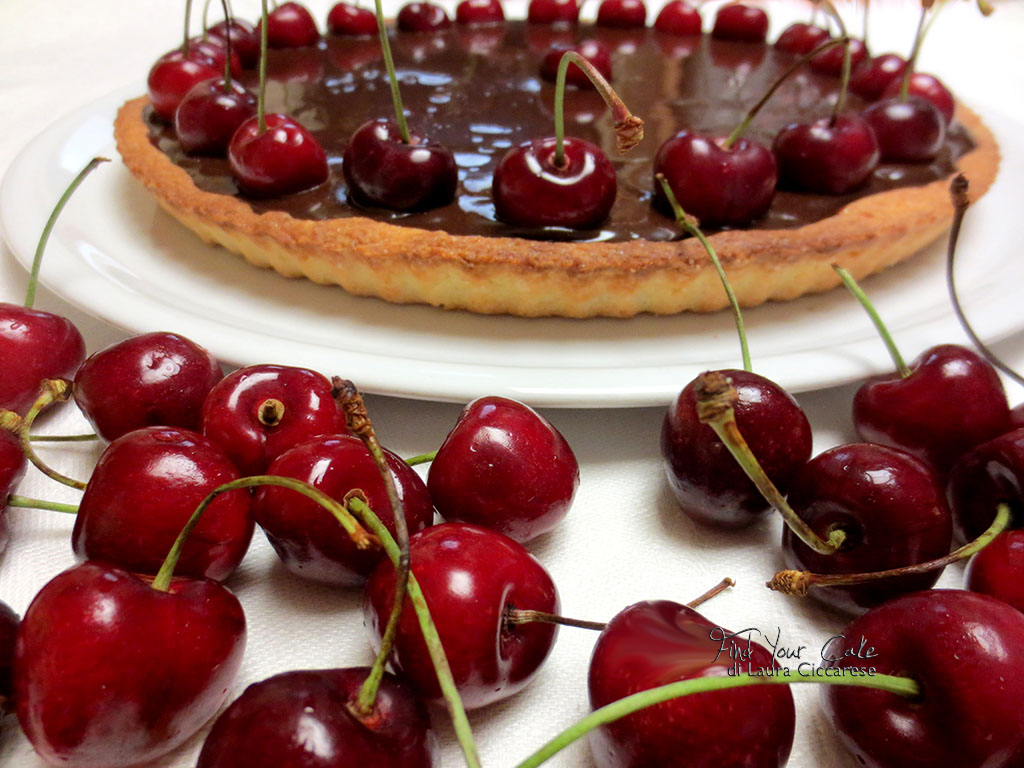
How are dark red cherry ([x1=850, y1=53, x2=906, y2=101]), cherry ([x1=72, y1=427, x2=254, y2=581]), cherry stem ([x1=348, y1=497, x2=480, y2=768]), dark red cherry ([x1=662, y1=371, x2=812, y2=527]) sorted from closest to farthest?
cherry stem ([x1=348, y1=497, x2=480, y2=768]) → cherry ([x1=72, y1=427, x2=254, y2=581]) → dark red cherry ([x1=662, y1=371, x2=812, y2=527]) → dark red cherry ([x1=850, y1=53, x2=906, y2=101])

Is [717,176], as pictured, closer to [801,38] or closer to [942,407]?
[942,407]

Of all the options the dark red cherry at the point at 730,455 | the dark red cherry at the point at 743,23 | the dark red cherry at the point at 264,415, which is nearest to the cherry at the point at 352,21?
the dark red cherry at the point at 743,23

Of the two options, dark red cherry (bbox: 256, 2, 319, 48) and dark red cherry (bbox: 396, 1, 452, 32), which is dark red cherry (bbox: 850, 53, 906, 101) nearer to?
dark red cherry (bbox: 396, 1, 452, 32)

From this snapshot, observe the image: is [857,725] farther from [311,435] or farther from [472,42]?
[472,42]

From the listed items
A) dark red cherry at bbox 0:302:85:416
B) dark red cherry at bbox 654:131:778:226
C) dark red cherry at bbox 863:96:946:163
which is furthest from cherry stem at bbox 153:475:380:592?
dark red cherry at bbox 863:96:946:163

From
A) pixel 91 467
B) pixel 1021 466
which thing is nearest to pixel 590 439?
pixel 1021 466

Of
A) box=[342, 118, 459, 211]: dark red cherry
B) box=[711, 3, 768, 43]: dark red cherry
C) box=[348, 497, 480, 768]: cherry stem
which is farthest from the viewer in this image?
box=[711, 3, 768, 43]: dark red cherry

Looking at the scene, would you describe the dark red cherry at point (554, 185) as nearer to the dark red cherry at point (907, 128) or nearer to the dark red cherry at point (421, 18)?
the dark red cherry at point (907, 128)

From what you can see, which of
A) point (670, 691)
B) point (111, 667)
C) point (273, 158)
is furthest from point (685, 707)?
point (273, 158)
